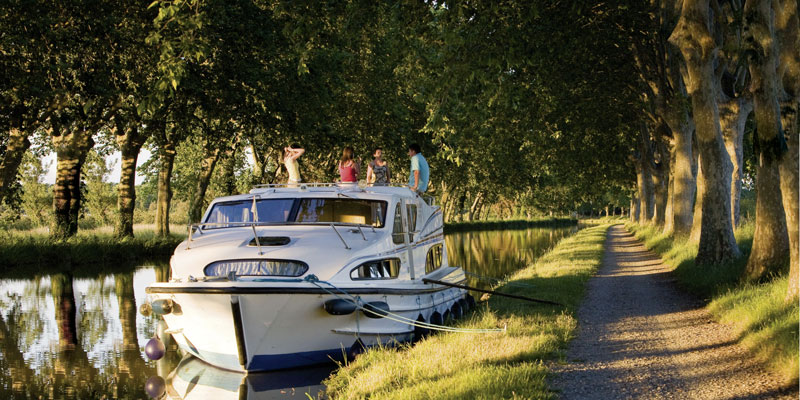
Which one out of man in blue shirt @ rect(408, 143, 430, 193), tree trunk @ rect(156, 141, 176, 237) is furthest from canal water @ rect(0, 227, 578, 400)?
tree trunk @ rect(156, 141, 176, 237)

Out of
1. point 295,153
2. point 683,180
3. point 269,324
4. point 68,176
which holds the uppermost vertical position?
point 68,176

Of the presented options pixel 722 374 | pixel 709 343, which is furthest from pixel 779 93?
pixel 722 374

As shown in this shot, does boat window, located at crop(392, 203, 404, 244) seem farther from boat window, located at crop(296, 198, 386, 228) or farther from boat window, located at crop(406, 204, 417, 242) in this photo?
boat window, located at crop(406, 204, 417, 242)

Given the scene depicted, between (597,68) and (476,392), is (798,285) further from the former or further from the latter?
(597,68)

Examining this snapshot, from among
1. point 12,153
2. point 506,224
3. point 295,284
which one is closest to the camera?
point 295,284

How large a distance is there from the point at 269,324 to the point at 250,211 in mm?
3096

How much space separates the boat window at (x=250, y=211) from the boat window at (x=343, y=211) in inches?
10.5

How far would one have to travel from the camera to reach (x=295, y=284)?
9.80 m

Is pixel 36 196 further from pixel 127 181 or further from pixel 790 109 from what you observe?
pixel 790 109

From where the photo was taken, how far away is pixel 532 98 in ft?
96.5

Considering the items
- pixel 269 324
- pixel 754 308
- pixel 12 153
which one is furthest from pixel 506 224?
pixel 269 324

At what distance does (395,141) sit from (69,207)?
1791 centimetres

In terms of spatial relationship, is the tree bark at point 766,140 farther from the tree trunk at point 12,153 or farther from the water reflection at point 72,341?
the tree trunk at point 12,153

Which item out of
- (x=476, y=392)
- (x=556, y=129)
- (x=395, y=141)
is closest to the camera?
(x=476, y=392)
